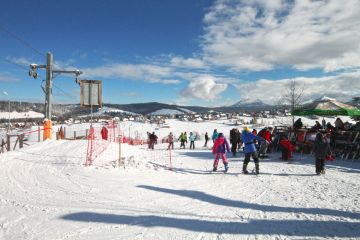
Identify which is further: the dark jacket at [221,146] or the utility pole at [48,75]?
the utility pole at [48,75]

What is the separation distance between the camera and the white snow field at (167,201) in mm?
5391

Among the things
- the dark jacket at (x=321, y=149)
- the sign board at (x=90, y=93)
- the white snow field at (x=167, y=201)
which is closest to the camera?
the white snow field at (x=167, y=201)

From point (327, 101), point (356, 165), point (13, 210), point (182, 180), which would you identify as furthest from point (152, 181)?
point (327, 101)

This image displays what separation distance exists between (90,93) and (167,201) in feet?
38.3

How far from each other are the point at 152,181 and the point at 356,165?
9207mm

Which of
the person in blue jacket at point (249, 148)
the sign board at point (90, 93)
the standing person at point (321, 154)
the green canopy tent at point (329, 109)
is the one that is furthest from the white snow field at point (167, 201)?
the green canopy tent at point (329, 109)

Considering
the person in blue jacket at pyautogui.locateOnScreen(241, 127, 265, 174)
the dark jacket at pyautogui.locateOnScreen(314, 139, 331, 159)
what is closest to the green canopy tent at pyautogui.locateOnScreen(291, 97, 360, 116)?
the dark jacket at pyautogui.locateOnScreen(314, 139, 331, 159)

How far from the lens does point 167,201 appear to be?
7336 millimetres

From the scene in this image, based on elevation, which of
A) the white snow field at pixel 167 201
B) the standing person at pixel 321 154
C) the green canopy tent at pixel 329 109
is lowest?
the white snow field at pixel 167 201

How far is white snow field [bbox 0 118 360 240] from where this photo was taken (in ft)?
17.7

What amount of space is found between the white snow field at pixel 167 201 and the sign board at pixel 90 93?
555 cm

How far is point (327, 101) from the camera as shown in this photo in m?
18.9

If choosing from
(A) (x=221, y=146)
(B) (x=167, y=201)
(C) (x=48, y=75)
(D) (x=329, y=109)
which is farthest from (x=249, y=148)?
(C) (x=48, y=75)

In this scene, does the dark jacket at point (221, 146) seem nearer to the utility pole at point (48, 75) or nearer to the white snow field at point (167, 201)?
the white snow field at point (167, 201)
